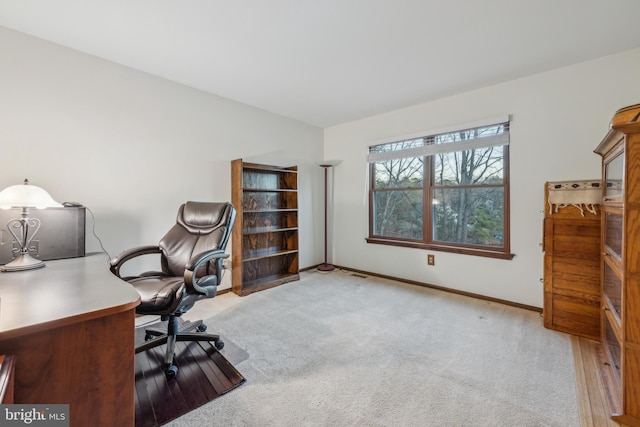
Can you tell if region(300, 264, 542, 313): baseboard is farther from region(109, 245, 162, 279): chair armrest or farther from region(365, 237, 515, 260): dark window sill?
region(109, 245, 162, 279): chair armrest

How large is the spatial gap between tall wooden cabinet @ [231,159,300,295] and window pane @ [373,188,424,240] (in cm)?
125

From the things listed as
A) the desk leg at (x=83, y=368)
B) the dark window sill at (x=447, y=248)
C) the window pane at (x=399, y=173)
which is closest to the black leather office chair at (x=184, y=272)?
the desk leg at (x=83, y=368)

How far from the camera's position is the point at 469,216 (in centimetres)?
323

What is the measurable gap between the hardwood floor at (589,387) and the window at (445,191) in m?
1.01

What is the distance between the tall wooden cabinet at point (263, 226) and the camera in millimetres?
3266

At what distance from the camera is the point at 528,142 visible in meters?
2.74

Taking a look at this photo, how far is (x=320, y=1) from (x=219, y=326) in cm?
260

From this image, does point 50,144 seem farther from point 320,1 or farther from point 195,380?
point 320,1

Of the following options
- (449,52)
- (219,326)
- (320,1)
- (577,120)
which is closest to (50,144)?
(219,326)

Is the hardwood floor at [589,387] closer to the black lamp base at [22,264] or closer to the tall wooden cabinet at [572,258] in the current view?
the tall wooden cabinet at [572,258]

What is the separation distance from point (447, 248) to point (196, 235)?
2.80 m

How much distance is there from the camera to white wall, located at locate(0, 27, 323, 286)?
6.82ft

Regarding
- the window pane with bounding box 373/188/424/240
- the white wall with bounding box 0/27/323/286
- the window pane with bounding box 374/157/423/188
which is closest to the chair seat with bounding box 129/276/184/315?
the white wall with bounding box 0/27/323/286

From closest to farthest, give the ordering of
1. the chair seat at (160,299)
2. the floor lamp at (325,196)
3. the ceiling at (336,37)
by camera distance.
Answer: the chair seat at (160,299) → the ceiling at (336,37) → the floor lamp at (325,196)
